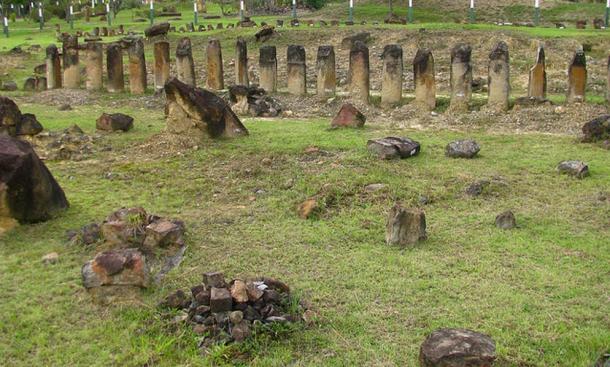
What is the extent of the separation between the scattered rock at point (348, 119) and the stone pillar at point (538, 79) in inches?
140

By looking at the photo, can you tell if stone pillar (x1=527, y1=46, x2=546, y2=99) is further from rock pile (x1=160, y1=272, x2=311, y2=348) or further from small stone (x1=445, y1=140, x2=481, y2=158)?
rock pile (x1=160, y1=272, x2=311, y2=348)

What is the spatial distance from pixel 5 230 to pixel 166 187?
2262 mm

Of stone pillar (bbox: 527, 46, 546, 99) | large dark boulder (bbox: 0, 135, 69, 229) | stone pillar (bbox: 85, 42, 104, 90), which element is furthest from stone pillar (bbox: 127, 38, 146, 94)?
large dark boulder (bbox: 0, 135, 69, 229)

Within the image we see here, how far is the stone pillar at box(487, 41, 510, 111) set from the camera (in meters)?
13.4

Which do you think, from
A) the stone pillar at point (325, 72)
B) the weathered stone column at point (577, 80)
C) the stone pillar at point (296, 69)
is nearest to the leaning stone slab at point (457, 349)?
the weathered stone column at point (577, 80)

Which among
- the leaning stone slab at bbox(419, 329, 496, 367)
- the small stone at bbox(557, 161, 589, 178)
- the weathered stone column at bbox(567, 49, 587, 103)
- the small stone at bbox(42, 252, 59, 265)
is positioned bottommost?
the leaning stone slab at bbox(419, 329, 496, 367)

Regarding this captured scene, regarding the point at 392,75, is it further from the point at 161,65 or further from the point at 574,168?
the point at 161,65

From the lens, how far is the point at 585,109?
13.0 meters

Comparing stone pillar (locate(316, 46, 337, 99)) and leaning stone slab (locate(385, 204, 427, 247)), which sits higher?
stone pillar (locate(316, 46, 337, 99))

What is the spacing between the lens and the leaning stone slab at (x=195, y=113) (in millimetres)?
11523

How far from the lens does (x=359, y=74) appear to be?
48.5 feet

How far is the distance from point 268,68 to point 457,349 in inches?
469

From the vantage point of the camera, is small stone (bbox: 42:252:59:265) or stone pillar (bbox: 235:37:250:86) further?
stone pillar (bbox: 235:37:250:86)

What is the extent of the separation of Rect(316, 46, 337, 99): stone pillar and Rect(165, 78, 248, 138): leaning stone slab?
13.0 feet
